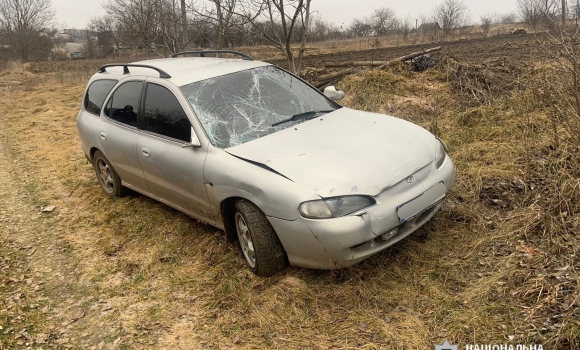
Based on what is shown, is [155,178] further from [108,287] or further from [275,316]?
[275,316]

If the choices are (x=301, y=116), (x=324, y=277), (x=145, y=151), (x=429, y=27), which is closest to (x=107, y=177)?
(x=145, y=151)

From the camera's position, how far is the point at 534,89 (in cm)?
586

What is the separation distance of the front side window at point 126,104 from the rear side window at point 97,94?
0.77 feet

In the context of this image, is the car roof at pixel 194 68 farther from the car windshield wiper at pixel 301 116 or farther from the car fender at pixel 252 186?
the car fender at pixel 252 186

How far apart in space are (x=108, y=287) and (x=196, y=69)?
7.25 ft

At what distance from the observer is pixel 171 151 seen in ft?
13.0

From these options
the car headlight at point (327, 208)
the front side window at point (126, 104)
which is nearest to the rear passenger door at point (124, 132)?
the front side window at point (126, 104)

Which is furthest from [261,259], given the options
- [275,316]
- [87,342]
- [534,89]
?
[534,89]

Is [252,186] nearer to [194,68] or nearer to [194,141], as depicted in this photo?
[194,141]

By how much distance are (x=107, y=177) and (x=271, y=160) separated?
3.20 m

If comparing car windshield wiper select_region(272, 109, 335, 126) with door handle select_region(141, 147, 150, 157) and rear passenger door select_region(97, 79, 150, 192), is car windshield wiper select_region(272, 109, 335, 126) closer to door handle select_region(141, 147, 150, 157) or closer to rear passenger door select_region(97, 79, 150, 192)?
door handle select_region(141, 147, 150, 157)

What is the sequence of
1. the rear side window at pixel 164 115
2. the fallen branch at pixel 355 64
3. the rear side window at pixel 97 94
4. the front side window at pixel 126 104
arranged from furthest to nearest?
1. the fallen branch at pixel 355 64
2. the rear side window at pixel 97 94
3. the front side window at pixel 126 104
4. the rear side window at pixel 164 115

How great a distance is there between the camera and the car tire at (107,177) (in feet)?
17.6

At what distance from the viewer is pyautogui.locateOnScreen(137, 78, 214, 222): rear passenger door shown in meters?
3.78
